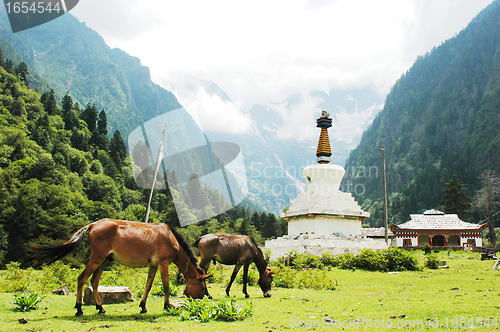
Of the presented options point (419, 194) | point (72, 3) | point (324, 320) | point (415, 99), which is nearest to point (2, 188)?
point (72, 3)

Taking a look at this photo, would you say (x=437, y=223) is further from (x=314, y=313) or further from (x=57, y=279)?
(x=57, y=279)

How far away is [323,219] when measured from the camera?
28188 millimetres

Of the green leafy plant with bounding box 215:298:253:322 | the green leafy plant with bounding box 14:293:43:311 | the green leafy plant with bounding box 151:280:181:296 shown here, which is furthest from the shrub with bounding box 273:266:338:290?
the green leafy plant with bounding box 14:293:43:311

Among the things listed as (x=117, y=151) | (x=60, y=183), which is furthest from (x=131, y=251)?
(x=117, y=151)

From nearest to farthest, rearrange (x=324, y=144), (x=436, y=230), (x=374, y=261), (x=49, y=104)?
(x=374, y=261)
(x=324, y=144)
(x=436, y=230)
(x=49, y=104)

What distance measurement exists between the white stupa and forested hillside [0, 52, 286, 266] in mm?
12786

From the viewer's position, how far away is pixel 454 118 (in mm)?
143750

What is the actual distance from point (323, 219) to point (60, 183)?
46.0 meters

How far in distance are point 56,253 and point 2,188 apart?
145 ft

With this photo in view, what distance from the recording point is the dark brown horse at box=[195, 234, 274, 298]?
1144cm

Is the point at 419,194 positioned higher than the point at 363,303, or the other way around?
the point at 419,194

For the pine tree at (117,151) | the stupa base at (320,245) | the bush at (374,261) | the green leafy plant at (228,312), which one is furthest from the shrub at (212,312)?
the pine tree at (117,151)

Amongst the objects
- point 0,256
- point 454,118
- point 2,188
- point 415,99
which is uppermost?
point 415,99

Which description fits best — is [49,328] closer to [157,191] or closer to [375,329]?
[375,329]
